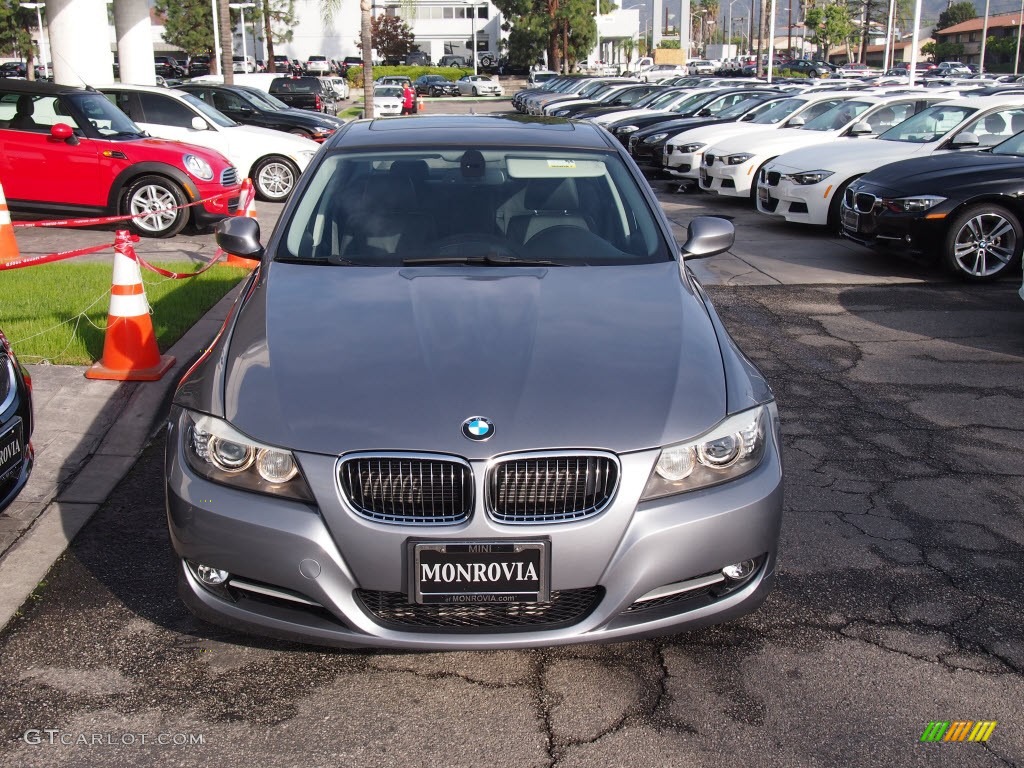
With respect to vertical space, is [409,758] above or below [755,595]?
below

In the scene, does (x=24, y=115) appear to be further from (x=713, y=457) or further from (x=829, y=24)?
(x=829, y=24)

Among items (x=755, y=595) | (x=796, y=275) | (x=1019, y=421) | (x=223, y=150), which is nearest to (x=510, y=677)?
(x=755, y=595)

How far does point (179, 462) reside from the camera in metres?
3.42

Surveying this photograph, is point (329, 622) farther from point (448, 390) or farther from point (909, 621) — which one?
point (909, 621)

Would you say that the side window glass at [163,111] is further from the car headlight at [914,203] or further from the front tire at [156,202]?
the car headlight at [914,203]

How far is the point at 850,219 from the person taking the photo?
1101cm

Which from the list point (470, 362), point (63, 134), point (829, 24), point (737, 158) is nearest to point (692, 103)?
point (737, 158)

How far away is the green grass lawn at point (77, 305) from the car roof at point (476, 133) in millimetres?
2658

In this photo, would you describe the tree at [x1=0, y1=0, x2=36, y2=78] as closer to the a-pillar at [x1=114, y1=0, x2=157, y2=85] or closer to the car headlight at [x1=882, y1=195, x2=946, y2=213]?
the a-pillar at [x1=114, y1=0, x2=157, y2=85]

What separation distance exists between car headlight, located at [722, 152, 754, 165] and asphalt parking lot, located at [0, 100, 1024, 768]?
1100cm

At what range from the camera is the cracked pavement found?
3.14 metres

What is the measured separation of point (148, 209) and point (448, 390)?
404 inches

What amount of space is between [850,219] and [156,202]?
7669mm

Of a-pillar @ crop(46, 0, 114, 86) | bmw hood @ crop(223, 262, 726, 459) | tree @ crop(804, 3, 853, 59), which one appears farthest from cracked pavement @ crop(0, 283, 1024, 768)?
tree @ crop(804, 3, 853, 59)
